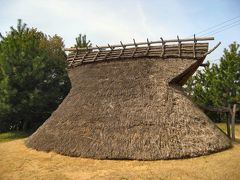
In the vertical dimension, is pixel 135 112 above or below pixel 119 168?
above

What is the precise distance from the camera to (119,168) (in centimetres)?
897

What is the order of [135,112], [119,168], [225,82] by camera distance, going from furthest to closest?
[225,82] < [135,112] < [119,168]

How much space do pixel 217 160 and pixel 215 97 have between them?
17984mm

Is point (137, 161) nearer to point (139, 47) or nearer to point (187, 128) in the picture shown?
Answer: point (187, 128)

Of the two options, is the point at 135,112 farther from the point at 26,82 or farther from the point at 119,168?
the point at 26,82

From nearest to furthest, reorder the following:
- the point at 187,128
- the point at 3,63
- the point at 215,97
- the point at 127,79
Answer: the point at 187,128 < the point at 127,79 < the point at 3,63 < the point at 215,97

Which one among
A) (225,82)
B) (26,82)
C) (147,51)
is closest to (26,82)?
(26,82)

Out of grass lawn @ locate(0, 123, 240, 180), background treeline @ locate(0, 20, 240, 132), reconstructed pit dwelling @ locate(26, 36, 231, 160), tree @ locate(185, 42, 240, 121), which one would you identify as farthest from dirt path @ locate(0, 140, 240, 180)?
tree @ locate(185, 42, 240, 121)

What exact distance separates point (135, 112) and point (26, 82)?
458 inches

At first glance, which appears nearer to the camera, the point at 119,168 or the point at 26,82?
the point at 119,168

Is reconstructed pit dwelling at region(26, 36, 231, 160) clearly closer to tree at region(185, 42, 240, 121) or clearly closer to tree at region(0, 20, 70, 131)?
tree at region(0, 20, 70, 131)

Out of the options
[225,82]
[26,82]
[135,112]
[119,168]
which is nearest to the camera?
[119,168]

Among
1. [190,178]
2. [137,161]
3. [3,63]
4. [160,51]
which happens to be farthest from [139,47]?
[3,63]

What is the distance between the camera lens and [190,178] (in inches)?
311
